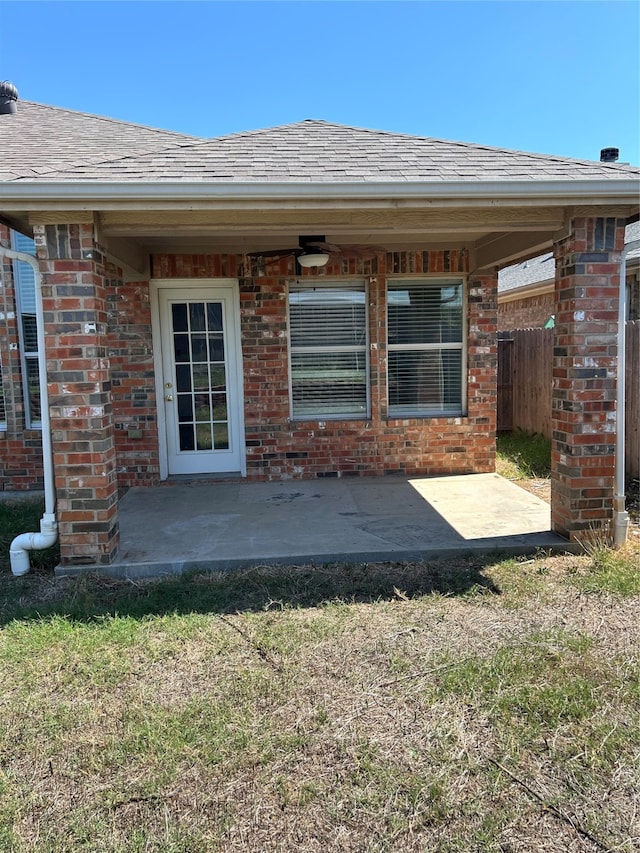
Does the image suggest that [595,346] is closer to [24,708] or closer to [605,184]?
[605,184]

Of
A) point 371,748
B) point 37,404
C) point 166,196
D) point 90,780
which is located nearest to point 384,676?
point 371,748

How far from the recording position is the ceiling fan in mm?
5633

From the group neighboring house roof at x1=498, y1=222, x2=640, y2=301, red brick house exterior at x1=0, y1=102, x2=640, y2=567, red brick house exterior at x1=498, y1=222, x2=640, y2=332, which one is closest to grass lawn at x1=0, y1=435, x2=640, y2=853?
red brick house exterior at x1=0, y1=102, x2=640, y2=567

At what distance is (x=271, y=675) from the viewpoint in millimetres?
2996

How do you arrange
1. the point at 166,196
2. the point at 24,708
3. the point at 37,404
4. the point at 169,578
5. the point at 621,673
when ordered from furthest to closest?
the point at 37,404 → the point at 169,578 → the point at 166,196 → the point at 621,673 → the point at 24,708

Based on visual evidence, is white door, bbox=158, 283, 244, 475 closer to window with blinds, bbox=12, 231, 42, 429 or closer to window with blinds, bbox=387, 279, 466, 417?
window with blinds, bbox=12, 231, 42, 429

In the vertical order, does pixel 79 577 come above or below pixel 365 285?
below

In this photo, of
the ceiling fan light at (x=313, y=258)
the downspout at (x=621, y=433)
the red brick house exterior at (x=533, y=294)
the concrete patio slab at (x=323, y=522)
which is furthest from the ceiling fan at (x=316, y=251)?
the red brick house exterior at (x=533, y=294)

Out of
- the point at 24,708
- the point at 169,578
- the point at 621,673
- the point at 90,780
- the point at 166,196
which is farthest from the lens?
the point at 169,578

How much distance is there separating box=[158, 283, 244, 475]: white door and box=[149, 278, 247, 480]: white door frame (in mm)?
13

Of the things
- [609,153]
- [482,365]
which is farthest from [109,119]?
[609,153]

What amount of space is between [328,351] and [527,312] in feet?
26.7

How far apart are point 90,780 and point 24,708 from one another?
2.18ft

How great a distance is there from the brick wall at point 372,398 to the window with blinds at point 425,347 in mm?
157
